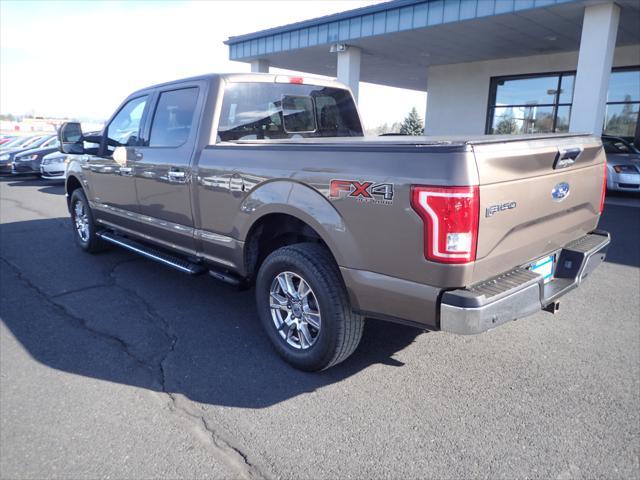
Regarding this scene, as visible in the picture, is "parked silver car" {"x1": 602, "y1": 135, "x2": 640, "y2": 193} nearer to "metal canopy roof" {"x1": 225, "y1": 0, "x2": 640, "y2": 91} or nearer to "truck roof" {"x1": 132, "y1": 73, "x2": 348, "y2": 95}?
"metal canopy roof" {"x1": 225, "y1": 0, "x2": 640, "y2": 91}

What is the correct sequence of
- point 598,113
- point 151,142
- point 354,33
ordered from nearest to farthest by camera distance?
point 151,142, point 598,113, point 354,33

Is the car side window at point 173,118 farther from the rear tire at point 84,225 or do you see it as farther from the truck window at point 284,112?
the rear tire at point 84,225

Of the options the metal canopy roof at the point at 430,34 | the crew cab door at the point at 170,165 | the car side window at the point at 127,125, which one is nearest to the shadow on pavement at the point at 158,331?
the crew cab door at the point at 170,165

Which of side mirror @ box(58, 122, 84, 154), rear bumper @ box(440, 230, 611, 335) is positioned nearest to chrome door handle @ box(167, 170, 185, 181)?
side mirror @ box(58, 122, 84, 154)

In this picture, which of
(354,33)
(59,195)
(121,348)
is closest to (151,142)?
(121,348)

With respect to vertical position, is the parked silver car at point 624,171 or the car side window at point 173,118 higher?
the car side window at point 173,118

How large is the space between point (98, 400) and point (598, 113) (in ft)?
34.2

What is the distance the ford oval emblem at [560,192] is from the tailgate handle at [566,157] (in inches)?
4.7

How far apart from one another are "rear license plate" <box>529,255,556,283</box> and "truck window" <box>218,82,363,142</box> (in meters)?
2.43

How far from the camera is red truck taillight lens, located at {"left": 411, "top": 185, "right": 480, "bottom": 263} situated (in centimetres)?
231

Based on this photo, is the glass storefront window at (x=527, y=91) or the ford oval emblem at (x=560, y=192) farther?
the glass storefront window at (x=527, y=91)

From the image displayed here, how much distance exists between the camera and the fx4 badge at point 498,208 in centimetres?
242

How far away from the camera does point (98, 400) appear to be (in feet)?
9.61

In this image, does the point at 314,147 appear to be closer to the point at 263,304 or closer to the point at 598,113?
the point at 263,304
